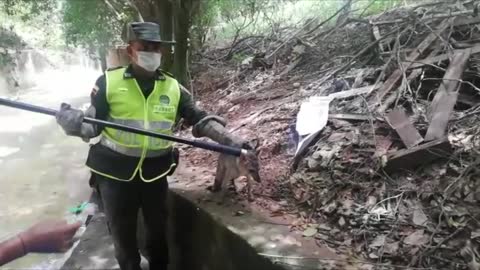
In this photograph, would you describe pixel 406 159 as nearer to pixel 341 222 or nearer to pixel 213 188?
pixel 341 222

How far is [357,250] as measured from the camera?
2467mm

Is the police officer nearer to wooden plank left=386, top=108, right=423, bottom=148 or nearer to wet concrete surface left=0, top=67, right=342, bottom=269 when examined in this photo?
wet concrete surface left=0, top=67, right=342, bottom=269

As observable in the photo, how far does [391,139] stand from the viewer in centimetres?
318

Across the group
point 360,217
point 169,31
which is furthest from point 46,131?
point 360,217

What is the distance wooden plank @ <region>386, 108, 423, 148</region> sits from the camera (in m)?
3.00

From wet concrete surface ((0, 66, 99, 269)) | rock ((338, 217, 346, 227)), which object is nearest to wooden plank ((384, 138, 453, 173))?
rock ((338, 217, 346, 227))

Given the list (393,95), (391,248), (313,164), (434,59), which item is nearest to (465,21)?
(434,59)

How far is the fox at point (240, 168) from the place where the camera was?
2961mm

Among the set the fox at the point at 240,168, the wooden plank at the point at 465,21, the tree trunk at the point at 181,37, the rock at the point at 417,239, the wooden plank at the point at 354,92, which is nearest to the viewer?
the rock at the point at 417,239

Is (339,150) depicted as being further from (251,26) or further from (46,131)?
(46,131)

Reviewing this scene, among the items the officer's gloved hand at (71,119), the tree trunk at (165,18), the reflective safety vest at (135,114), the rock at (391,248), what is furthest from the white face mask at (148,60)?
the tree trunk at (165,18)

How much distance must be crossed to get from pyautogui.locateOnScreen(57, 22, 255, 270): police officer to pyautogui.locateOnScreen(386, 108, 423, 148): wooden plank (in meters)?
1.18

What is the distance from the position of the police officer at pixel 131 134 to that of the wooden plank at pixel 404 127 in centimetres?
118

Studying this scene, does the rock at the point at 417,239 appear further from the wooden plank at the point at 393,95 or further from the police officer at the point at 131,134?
the wooden plank at the point at 393,95
